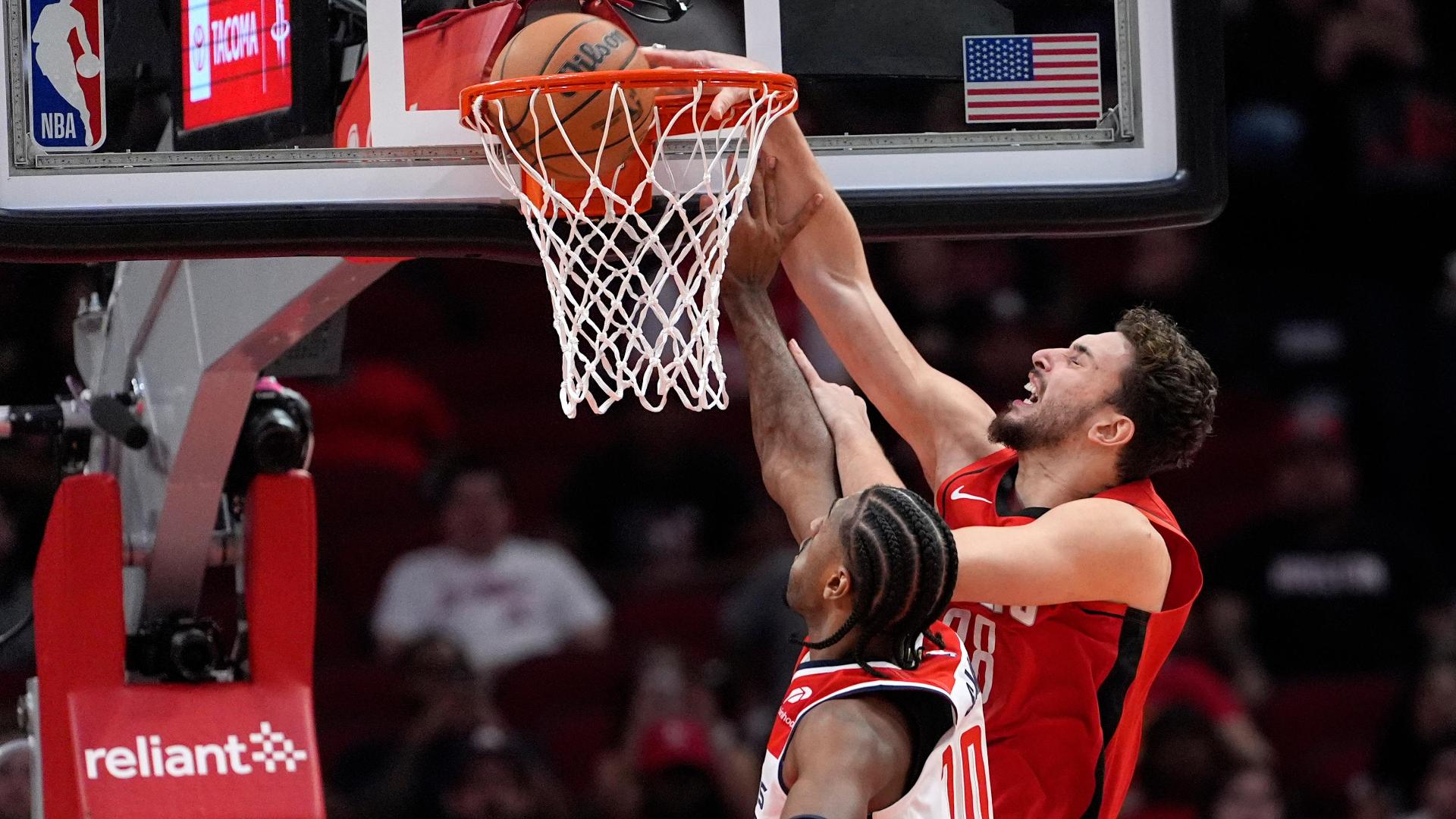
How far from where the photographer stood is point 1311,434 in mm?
7742

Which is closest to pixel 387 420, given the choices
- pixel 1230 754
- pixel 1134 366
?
pixel 1230 754

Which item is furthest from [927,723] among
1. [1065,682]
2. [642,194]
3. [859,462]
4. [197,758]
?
[197,758]

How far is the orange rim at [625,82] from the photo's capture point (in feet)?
10.8

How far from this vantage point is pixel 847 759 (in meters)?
2.84

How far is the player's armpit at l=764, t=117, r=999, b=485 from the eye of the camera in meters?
3.83

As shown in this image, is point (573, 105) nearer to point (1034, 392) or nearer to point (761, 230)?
point (761, 230)

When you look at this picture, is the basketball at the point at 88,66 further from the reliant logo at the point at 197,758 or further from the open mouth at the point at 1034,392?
the open mouth at the point at 1034,392

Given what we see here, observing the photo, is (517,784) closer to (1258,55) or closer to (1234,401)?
(1234,401)

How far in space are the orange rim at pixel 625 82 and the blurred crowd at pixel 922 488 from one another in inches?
105

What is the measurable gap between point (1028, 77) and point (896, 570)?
1.22m

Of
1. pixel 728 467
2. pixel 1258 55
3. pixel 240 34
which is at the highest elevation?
pixel 240 34

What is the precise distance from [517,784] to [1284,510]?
3.26m

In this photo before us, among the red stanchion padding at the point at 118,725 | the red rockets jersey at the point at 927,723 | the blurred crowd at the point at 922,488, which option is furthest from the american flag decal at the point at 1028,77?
the blurred crowd at the point at 922,488

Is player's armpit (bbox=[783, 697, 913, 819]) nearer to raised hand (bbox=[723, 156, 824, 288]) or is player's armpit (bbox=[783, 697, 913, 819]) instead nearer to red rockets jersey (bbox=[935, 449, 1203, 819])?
red rockets jersey (bbox=[935, 449, 1203, 819])
